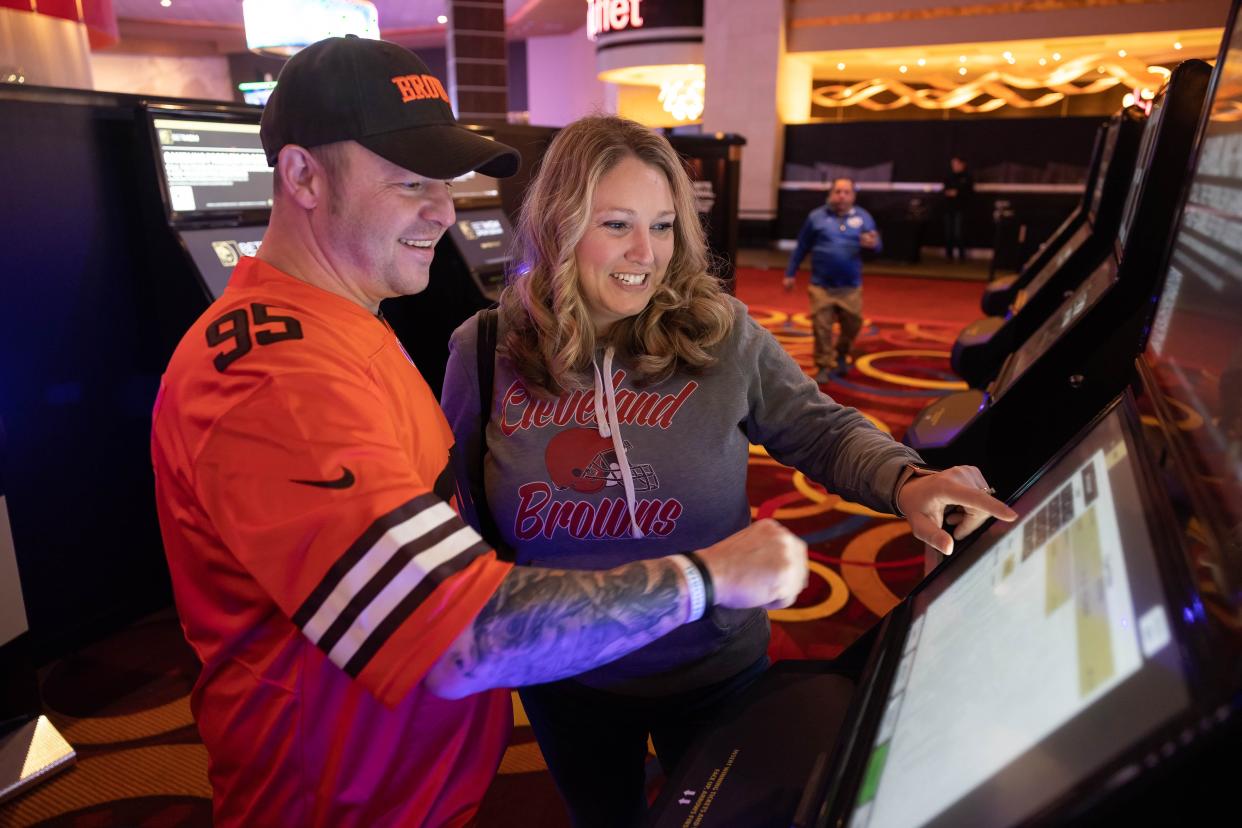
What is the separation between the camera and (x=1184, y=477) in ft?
1.84

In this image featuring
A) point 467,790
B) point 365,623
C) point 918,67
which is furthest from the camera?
point 918,67

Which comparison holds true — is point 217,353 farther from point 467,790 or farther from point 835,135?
point 835,135

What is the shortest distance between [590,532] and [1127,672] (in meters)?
0.83

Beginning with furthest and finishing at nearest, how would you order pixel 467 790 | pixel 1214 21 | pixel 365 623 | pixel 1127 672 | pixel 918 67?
pixel 918 67
pixel 1214 21
pixel 467 790
pixel 365 623
pixel 1127 672

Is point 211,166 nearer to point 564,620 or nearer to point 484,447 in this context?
point 484,447

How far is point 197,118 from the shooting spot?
2.35 meters

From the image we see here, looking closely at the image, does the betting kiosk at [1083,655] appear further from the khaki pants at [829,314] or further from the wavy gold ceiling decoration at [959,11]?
the wavy gold ceiling decoration at [959,11]

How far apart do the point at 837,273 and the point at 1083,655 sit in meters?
5.04

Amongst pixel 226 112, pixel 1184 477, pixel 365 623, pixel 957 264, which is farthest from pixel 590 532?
pixel 957 264

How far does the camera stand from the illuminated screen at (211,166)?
2.31 m

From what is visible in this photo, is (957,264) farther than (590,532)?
Yes

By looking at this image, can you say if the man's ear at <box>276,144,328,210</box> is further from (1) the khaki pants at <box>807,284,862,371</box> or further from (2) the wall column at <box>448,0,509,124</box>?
(2) the wall column at <box>448,0,509,124</box>

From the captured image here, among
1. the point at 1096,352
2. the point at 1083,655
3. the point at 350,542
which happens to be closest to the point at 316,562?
the point at 350,542

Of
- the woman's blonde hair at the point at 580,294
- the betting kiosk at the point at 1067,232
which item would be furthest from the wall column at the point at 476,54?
the woman's blonde hair at the point at 580,294
